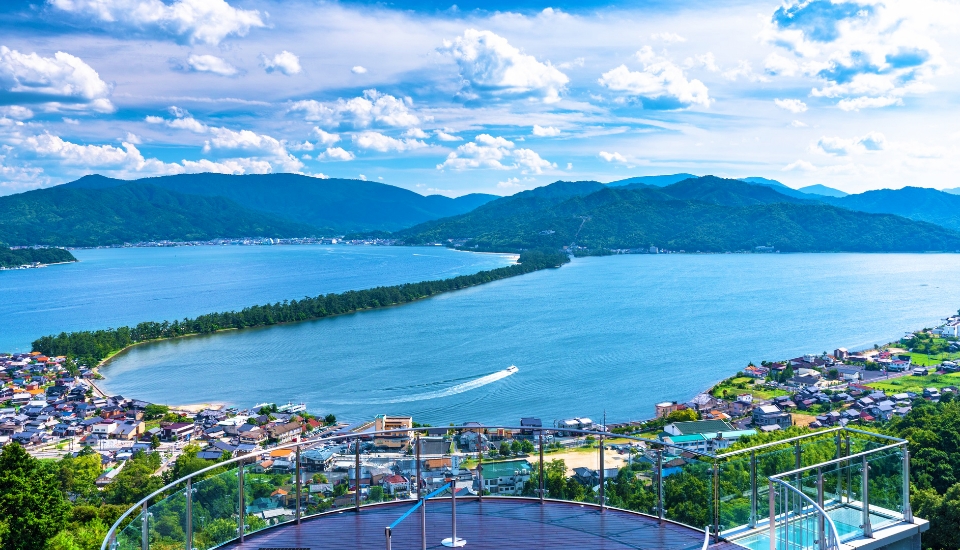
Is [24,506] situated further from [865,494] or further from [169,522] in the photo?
[865,494]

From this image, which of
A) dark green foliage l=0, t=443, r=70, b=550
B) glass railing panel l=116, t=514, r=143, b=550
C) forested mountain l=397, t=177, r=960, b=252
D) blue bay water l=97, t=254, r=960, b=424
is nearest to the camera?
glass railing panel l=116, t=514, r=143, b=550

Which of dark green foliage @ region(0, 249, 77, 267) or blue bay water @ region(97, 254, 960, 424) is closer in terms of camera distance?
blue bay water @ region(97, 254, 960, 424)

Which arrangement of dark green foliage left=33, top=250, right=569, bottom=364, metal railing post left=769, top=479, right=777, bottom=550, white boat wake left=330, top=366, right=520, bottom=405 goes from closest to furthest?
metal railing post left=769, top=479, right=777, bottom=550 < white boat wake left=330, top=366, right=520, bottom=405 < dark green foliage left=33, top=250, right=569, bottom=364

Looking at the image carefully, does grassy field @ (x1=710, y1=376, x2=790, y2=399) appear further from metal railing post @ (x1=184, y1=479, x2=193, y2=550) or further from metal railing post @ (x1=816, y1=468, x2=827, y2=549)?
metal railing post @ (x1=184, y1=479, x2=193, y2=550)

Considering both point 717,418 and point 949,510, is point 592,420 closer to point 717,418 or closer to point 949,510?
point 717,418

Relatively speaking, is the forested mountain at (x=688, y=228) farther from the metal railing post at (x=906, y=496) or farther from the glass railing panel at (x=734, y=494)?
the glass railing panel at (x=734, y=494)

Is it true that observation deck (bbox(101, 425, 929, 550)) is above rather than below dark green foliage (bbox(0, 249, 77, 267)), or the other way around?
below

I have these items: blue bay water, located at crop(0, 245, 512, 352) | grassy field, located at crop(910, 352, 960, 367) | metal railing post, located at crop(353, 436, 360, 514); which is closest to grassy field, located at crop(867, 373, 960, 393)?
grassy field, located at crop(910, 352, 960, 367)
